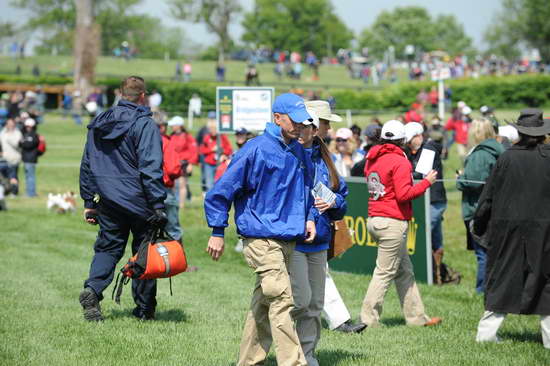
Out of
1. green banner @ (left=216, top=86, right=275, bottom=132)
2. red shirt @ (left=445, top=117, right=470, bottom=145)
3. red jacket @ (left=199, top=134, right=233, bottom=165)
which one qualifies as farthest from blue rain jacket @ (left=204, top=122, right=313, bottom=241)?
red shirt @ (left=445, top=117, right=470, bottom=145)

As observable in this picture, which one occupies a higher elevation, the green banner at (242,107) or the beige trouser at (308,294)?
the green banner at (242,107)

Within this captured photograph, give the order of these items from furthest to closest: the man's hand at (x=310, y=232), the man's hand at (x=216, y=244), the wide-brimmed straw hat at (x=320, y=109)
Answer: the wide-brimmed straw hat at (x=320, y=109), the man's hand at (x=310, y=232), the man's hand at (x=216, y=244)

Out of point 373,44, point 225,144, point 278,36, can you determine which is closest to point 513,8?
point 278,36

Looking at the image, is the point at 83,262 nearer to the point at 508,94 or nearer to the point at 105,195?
the point at 105,195

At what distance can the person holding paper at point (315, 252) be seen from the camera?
6227mm

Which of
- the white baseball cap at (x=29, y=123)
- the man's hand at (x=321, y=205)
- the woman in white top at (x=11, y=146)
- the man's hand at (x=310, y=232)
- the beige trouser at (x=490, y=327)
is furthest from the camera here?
the woman in white top at (x=11, y=146)

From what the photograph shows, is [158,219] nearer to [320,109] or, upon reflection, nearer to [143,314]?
[143,314]

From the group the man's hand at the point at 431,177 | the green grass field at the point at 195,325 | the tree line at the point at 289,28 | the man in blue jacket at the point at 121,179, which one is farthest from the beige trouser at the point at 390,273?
the tree line at the point at 289,28

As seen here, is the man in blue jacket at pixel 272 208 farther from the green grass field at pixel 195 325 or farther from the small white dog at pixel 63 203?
the small white dog at pixel 63 203

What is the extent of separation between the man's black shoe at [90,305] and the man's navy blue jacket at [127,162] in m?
0.83

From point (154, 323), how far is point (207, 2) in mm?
89544

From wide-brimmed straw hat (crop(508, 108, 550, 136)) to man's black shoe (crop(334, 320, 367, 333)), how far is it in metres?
2.25

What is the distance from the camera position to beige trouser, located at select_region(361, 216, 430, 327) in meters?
8.22

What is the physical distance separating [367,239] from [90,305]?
16.5 ft
